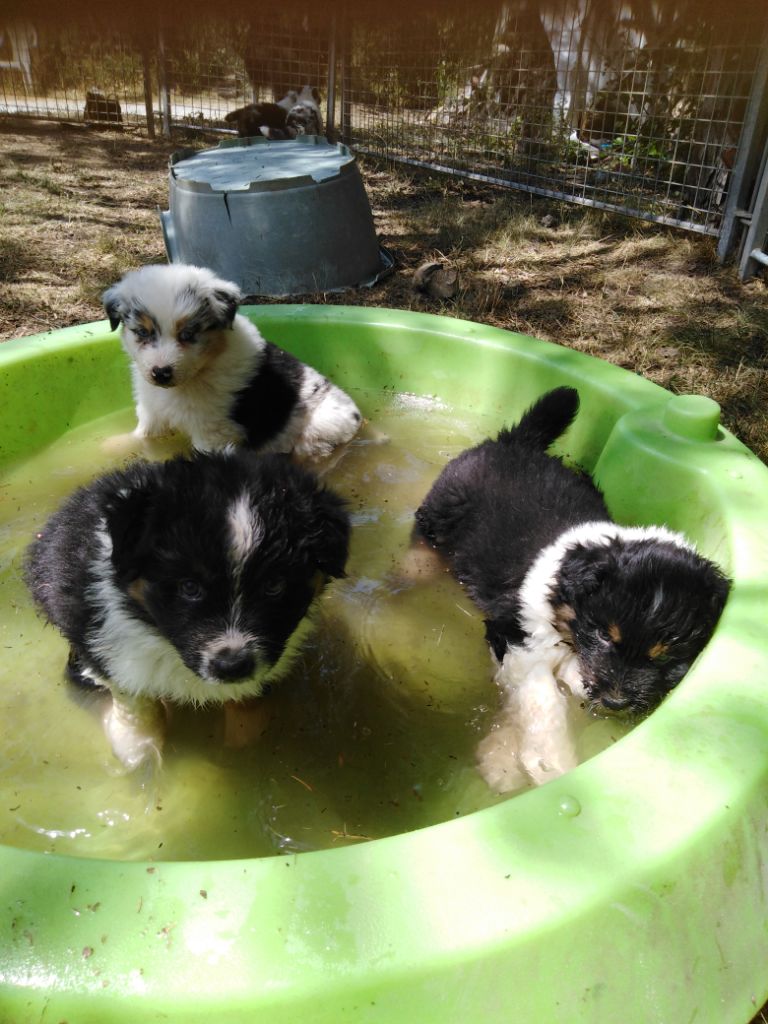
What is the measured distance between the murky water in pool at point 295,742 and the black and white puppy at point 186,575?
0.19 m

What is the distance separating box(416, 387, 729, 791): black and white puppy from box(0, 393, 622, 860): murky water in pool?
5.5 inches

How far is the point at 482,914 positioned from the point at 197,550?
105 cm

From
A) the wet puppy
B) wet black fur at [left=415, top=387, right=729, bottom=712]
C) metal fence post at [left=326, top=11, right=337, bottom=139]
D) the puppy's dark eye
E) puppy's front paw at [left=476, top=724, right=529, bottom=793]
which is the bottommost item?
puppy's front paw at [left=476, top=724, right=529, bottom=793]

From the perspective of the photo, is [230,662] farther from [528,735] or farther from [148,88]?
[148,88]

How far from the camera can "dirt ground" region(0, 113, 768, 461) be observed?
522cm

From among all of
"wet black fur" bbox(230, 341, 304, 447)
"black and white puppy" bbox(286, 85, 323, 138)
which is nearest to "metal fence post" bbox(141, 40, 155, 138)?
"black and white puppy" bbox(286, 85, 323, 138)


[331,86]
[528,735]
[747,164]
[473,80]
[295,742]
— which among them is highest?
[473,80]

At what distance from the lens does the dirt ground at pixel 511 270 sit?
5223mm

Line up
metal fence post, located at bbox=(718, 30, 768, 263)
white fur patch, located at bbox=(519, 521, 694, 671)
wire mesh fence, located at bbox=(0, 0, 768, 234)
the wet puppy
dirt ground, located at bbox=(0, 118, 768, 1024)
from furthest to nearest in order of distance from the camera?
the wet puppy, wire mesh fence, located at bbox=(0, 0, 768, 234), metal fence post, located at bbox=(718, 30, 768, 263), dirt ground, located at bbox=(0, 118, 768, 1024), white fur patch, located at bbox=(519, 521, 694, 671)

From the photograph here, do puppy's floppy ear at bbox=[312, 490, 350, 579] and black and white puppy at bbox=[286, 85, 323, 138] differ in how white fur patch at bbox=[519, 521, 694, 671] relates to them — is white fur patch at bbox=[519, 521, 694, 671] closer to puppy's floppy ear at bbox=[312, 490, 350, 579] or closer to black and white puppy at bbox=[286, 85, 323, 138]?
puppy's floppy ear at bbox=[312, 490, 350, 579]

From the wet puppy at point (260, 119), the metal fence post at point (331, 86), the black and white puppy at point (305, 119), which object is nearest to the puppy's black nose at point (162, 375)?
the metal fence post at point (331, 86)

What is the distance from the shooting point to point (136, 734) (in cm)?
255

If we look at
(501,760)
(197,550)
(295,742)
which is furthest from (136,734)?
(501,760)

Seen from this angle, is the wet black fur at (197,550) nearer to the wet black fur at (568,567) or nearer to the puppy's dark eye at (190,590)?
the puppy's dark eye at (190,590)
